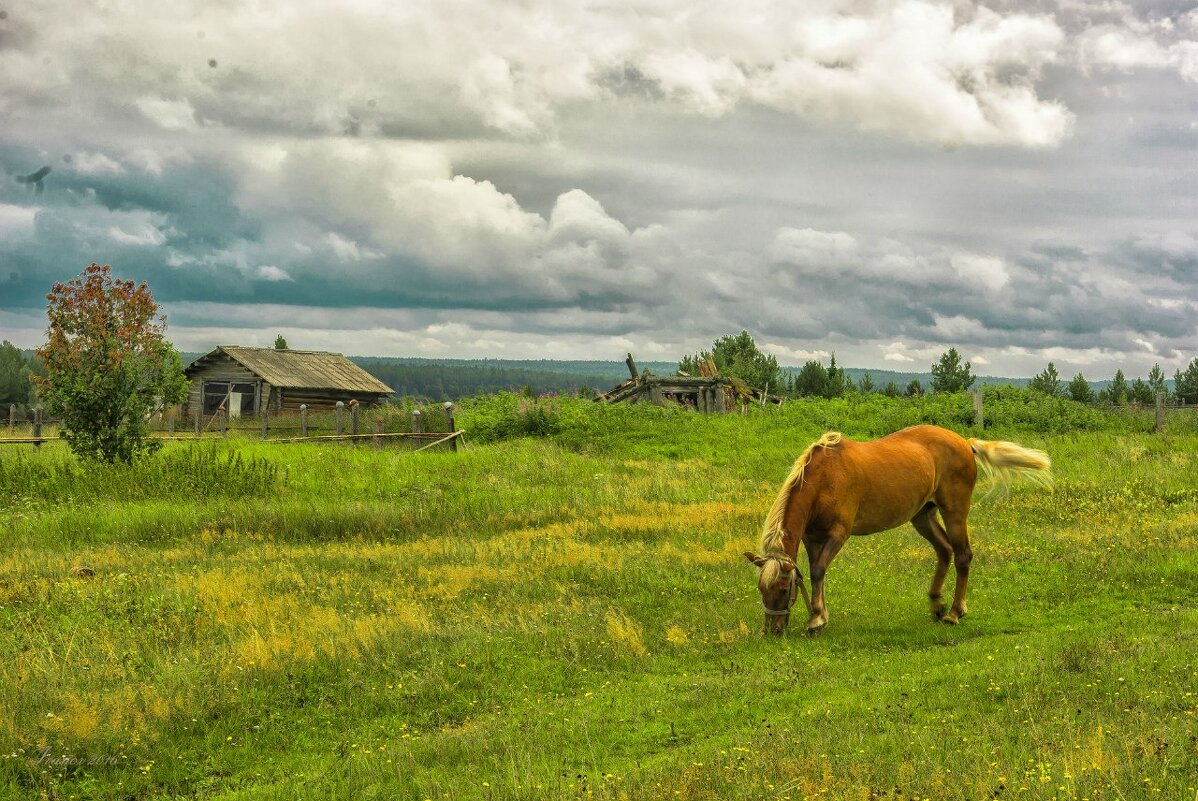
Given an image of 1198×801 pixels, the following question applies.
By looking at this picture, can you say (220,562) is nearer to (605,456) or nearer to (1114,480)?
(605,456)

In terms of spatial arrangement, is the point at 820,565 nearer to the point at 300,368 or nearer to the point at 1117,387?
the point at 300,368

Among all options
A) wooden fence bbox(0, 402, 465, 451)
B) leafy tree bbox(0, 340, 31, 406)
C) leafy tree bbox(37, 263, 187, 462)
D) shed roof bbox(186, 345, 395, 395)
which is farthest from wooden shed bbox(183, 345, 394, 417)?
leafy tree bbox(0, 340, 31, 406)

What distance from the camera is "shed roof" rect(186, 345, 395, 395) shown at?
55125mm

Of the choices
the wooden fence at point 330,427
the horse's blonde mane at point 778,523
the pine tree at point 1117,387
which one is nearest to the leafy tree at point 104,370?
the wooden fence at point 330,427

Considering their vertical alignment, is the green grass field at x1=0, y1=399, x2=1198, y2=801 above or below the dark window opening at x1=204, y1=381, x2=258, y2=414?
below

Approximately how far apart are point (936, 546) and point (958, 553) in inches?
11.9

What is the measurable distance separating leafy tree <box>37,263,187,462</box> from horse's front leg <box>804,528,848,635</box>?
1796 centimetres

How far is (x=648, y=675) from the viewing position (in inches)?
388

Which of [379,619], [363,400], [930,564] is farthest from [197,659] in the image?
[363,400]

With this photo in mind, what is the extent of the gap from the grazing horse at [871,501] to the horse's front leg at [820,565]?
0.04ft

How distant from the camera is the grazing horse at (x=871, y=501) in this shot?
10727mm

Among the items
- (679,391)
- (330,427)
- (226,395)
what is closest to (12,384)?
(226,395)

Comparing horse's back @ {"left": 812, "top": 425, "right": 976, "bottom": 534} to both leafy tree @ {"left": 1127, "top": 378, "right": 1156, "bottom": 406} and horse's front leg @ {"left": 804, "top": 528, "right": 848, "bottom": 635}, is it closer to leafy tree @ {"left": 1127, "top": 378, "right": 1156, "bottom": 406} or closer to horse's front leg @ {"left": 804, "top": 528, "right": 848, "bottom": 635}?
horse's front leg @ {"left": 804, "top": 528, "right": 848, "bottom": 635}

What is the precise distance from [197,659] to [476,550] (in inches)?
261
